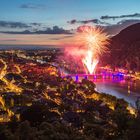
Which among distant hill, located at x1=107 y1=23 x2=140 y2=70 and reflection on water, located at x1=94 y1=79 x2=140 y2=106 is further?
distant hill, located at x1=107 y1=23 x2=140 y2=70

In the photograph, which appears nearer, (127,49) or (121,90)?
(121,90)

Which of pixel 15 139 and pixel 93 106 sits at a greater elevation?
pixel 15 139

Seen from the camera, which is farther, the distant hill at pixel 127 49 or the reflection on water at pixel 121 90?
the distant hill at pixel 127 49

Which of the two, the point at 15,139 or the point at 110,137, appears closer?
the point at 15,139

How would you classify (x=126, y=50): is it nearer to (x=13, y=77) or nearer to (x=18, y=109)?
(x=13, y=77)

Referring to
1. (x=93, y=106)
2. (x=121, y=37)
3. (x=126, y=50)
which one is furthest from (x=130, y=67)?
(x=93, y=106)

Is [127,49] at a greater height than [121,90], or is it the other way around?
[127,49]

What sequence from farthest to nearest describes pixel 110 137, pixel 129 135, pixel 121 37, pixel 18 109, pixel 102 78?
pixel 121 37 < pixel 102 78 < pixel 18 109 < pixel 110 137 < pixel 129 135

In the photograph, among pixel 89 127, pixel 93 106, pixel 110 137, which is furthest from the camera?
pixel 93 106
